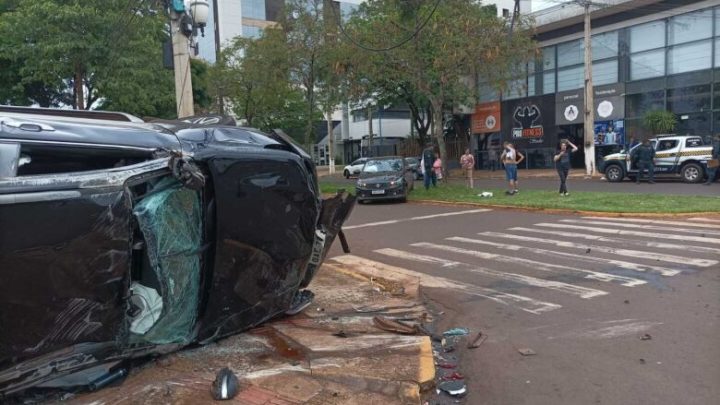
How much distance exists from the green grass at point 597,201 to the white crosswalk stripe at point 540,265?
5904 millimetres

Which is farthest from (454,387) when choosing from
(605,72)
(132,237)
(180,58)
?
(605,72)

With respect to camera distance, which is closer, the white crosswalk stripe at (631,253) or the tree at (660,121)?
the white crosswalk stripe at (631,253)

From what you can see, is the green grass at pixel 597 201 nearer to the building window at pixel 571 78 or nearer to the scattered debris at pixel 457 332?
the scattered debris at pixel 457 332

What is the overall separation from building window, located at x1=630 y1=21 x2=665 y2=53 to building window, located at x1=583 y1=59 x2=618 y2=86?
4.16ft

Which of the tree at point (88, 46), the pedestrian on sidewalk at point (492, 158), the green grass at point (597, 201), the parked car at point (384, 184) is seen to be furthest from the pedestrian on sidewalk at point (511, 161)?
the pedestrian on sidewalk at point (492, 158)

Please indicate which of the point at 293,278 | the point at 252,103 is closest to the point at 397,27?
the point at 252,103

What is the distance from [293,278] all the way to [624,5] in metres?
30.7

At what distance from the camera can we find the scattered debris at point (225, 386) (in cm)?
401

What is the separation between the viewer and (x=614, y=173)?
24.2 meters

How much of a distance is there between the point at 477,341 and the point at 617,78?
A: 3022 centimetres

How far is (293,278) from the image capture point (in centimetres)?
541

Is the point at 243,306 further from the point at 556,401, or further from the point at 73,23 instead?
the point at 73,23

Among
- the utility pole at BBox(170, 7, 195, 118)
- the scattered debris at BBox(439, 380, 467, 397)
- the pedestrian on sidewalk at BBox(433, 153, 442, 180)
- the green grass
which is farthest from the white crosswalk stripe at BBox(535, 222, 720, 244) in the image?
the pedestrian on sidewalk at BBox(433, 153, 442, 180)

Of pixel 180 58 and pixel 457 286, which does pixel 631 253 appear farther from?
pixel 180 58
